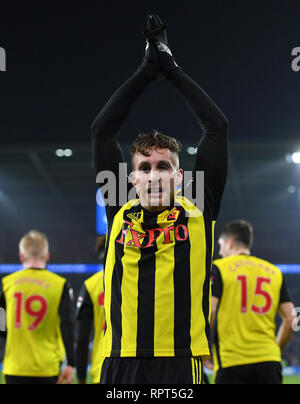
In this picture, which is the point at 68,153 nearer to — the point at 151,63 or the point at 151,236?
the point at 151,63

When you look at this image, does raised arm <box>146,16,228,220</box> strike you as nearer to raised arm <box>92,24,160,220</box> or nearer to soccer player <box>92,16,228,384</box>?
soccer player <box>92,16,228,384</box>

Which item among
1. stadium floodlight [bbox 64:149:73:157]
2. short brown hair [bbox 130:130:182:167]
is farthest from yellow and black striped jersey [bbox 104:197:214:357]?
stadium floodlight [bbox 64:149:73:157]

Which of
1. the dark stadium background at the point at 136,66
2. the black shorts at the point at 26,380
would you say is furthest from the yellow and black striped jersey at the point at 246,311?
the dark stadium background at the point at 136,66

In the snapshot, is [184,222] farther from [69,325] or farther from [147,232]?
[69,325]

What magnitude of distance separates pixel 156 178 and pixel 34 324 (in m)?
2.95

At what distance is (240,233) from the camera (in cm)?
424

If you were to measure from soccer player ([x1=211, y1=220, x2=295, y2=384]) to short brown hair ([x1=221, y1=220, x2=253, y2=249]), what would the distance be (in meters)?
0.17

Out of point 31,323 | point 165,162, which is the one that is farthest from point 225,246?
point 165,162

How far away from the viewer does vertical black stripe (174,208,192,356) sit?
175 cm

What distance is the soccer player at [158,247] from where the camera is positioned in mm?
1744

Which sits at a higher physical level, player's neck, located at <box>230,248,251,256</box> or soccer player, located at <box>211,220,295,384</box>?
player's neck, located at <box>230,248,251,256</box>

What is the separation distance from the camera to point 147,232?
189 cm

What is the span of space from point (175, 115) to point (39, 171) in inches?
273
